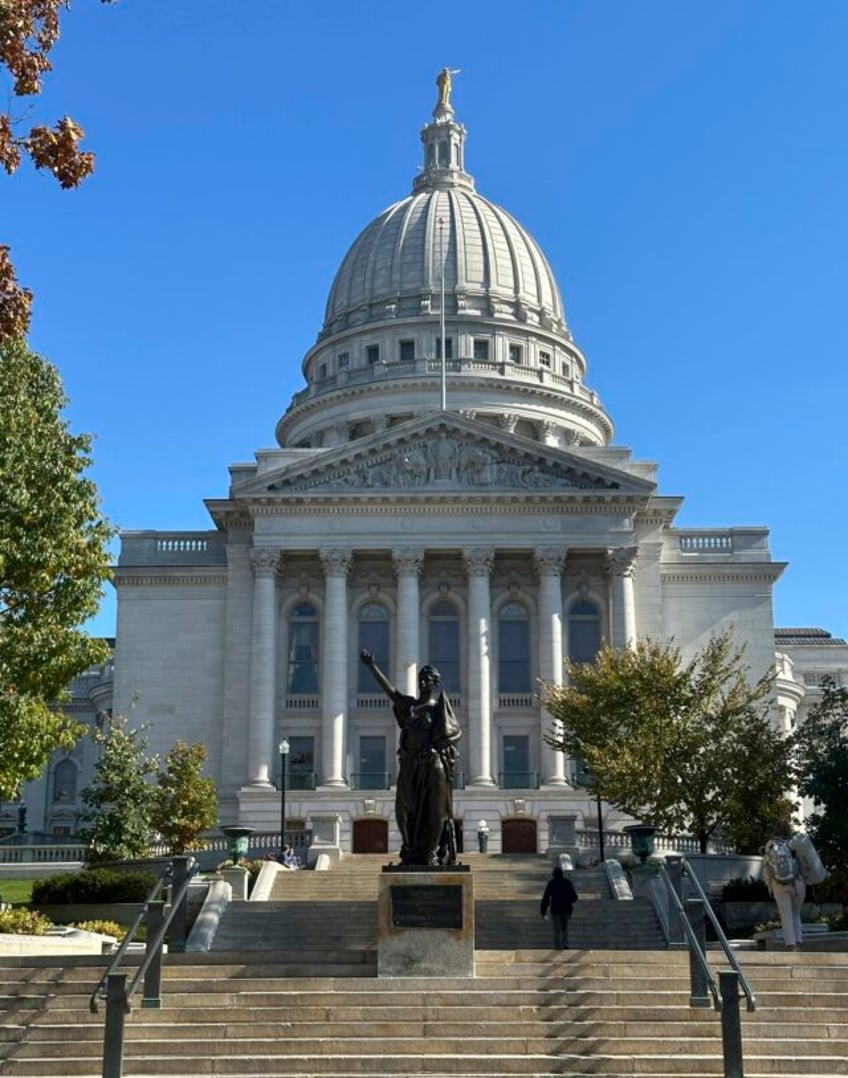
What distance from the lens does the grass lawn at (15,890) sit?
44250 mm

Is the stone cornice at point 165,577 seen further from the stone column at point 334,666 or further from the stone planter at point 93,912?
the stone planter at point 93,912

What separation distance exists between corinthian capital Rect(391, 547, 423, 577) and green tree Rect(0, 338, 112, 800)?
34.4 metres

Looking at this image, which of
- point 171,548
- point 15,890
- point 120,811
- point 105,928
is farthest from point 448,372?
point 105,928

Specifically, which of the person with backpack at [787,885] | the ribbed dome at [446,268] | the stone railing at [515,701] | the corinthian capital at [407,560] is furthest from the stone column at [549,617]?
the person with backpack at [787,885]

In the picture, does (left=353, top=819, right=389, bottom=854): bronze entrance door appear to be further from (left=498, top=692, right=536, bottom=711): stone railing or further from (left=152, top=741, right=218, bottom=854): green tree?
(left=152, top=741, right=218, bottom=854): green tree

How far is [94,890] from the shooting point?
127ft

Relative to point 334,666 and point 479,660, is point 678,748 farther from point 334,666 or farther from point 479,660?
point 334,666

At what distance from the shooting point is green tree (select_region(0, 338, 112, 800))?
30141 millimetres

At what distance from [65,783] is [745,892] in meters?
57.8

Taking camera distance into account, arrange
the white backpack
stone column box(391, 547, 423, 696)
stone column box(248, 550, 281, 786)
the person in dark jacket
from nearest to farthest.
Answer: the white backpack < the person in dark jacket < stone column box(248, 550, 281, 786) < stone column box(391, 547, 423, 696)

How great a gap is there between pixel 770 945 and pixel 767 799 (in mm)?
17786

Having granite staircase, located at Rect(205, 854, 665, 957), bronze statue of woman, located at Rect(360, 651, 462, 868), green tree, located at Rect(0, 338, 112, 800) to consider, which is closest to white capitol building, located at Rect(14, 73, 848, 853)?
granite staircase, located at Rect(205, 854, 665, 957)

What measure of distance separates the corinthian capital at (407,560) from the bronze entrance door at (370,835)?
428 inches

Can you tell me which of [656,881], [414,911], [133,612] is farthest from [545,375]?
[414,911]
